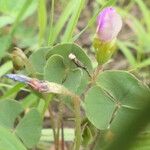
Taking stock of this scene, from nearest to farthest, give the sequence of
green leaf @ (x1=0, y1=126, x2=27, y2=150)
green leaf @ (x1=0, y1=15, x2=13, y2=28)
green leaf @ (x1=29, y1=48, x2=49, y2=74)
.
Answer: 1. green leaf @ (x1=0, y1=126, x2=27, y2=150)
2. green leaf @ (x1=29, y1=48, x2=49, y2=74)
3. green leaf @ (x1=0, y1=15, x2=13, y2=28)

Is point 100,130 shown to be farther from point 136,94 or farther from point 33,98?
point 33,98

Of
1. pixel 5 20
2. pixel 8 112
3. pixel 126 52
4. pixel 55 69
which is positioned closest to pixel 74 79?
pixel 55 69

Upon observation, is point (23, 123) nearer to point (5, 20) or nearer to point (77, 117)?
point (77, 117)

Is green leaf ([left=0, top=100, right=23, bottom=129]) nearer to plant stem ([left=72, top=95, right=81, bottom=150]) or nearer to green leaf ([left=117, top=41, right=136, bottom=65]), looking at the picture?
plant stem ([left=72, top=95, right=81, bottom=150])

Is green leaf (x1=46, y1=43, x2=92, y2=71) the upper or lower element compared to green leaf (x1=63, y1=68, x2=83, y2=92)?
upper

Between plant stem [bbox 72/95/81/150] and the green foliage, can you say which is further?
the green foliage

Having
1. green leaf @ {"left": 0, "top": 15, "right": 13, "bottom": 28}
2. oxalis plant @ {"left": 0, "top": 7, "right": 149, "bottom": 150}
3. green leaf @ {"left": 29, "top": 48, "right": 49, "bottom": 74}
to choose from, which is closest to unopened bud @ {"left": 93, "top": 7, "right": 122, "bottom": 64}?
oxalis plant @ {"left": 0, "top": 7, "right": 149, "bottom": 150}
